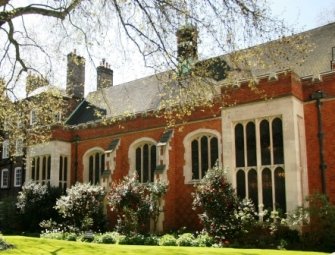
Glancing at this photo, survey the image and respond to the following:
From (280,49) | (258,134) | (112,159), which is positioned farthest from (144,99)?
(280,49)

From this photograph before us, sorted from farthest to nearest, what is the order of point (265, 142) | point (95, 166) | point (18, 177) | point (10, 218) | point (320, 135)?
point (18, 177) → point (95, 166) → point (10, 218) → point (265, 142) → point (320, 135)

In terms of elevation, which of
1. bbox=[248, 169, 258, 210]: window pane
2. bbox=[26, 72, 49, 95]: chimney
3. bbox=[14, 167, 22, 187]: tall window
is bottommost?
bbox=[248, 169, 258, 210]: window pane

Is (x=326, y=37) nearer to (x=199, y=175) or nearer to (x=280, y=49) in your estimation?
(x=199, y=175)

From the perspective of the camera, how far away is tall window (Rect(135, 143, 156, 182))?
22.3 meters

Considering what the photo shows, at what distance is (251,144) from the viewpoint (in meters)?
16.8

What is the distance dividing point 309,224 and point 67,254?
8.19 meters

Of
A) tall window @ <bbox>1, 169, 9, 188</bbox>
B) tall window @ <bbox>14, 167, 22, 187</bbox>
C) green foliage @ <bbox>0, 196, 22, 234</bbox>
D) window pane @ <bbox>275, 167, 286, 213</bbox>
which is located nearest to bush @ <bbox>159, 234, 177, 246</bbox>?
window pane @ <bbox>275, 167, 286, 213</bbox>

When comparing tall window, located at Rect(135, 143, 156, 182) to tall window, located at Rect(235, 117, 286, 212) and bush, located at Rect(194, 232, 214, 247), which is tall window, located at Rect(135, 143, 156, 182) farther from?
bush, located at Rect(194, 232, 214, 247)

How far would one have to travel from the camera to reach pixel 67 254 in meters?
11.6

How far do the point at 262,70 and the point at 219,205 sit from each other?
7.02m

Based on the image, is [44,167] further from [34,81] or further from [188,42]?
[188,42]

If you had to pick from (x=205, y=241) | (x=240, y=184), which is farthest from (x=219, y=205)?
(x=240, y=184)

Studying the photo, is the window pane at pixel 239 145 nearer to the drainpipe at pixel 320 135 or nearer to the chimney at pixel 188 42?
the drainpipe at pixel 320 135

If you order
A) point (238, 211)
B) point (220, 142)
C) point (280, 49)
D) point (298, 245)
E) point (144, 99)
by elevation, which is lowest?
A: point (298, 245)
